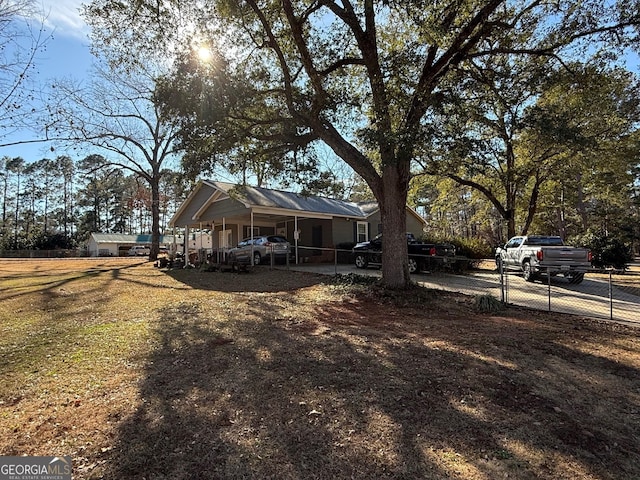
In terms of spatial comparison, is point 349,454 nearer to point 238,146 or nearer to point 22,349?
point 22,349

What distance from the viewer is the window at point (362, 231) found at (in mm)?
22109

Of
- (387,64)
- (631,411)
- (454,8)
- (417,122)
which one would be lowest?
(631,411)

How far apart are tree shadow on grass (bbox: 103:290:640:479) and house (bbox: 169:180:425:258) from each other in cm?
1268

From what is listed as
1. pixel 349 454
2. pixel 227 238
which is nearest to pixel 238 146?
pixel 349 454

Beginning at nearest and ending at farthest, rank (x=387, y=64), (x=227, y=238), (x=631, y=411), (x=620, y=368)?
(x=631, y=411) < (x=620, y=368) < (x=387, y=64) < (x=227, y=238)

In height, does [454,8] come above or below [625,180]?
above

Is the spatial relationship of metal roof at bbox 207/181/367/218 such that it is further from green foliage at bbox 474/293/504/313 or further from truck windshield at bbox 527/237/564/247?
green foliage at bbox 474/293/504/313

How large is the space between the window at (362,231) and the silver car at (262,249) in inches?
Answer: 218

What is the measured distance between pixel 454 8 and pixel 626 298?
345 inches

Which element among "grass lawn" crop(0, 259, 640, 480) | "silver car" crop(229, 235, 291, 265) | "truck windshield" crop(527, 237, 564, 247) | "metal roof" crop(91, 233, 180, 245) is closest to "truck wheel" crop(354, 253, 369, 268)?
"silver car" crop(229, 235, 291, 265)

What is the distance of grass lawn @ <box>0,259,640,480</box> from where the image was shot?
103 inches

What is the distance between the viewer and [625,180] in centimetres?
2147

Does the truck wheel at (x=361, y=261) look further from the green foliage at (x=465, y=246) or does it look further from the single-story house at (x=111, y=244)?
the single-story house at (x=111, y=244)

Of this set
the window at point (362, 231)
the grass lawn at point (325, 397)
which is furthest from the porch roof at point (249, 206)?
the grass lawn at point (325, 397)
